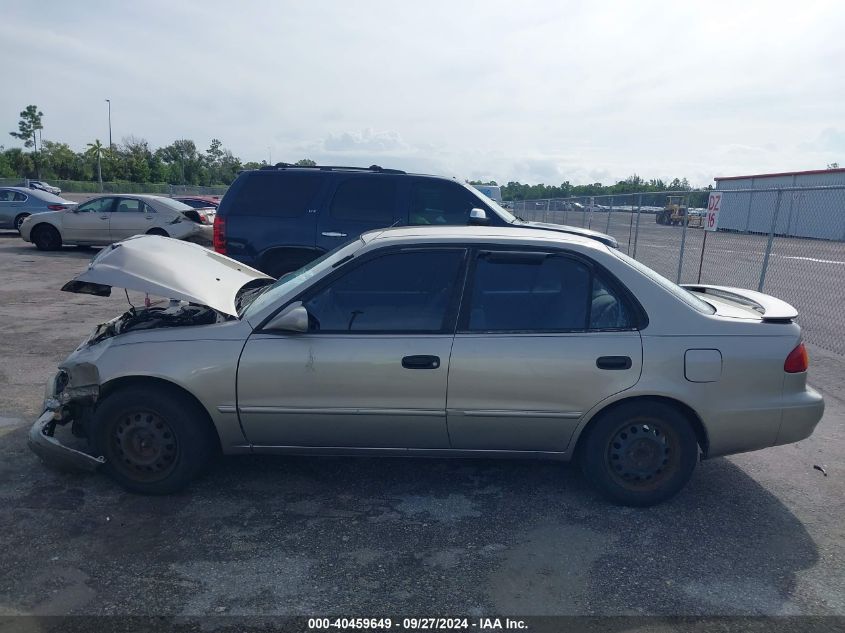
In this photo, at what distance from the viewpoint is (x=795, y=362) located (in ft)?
12.6

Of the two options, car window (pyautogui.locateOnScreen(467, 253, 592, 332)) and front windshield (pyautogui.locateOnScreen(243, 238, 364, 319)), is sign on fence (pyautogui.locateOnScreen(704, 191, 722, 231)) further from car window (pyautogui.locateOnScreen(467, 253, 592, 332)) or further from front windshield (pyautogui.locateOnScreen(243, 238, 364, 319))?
front windshield (pyautogui.locateOnScreen(243, 238, 364, 319))

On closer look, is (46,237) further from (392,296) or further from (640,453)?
(640,453)

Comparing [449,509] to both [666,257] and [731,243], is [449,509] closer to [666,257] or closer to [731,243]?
[731,243]

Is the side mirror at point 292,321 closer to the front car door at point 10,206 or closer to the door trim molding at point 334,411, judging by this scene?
the door trim molding at point 334,411

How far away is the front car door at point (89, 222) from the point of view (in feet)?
54.4

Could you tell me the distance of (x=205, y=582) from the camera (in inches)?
125

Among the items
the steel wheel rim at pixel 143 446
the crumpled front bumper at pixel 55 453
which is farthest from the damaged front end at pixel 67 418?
the steel wheel rim at pixel 143 446

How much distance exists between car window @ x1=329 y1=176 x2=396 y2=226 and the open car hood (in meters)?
3.15

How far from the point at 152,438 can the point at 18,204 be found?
20215 mm

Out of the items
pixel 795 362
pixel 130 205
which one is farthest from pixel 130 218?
pixel 795 362

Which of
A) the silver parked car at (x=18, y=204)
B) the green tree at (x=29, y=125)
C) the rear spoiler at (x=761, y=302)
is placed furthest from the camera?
the green tree at (x=29, y=125)

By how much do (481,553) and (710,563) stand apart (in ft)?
3.88

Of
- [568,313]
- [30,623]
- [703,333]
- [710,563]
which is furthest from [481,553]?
[30,623]

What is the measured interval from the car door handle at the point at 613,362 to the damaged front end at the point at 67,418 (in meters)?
2.96
